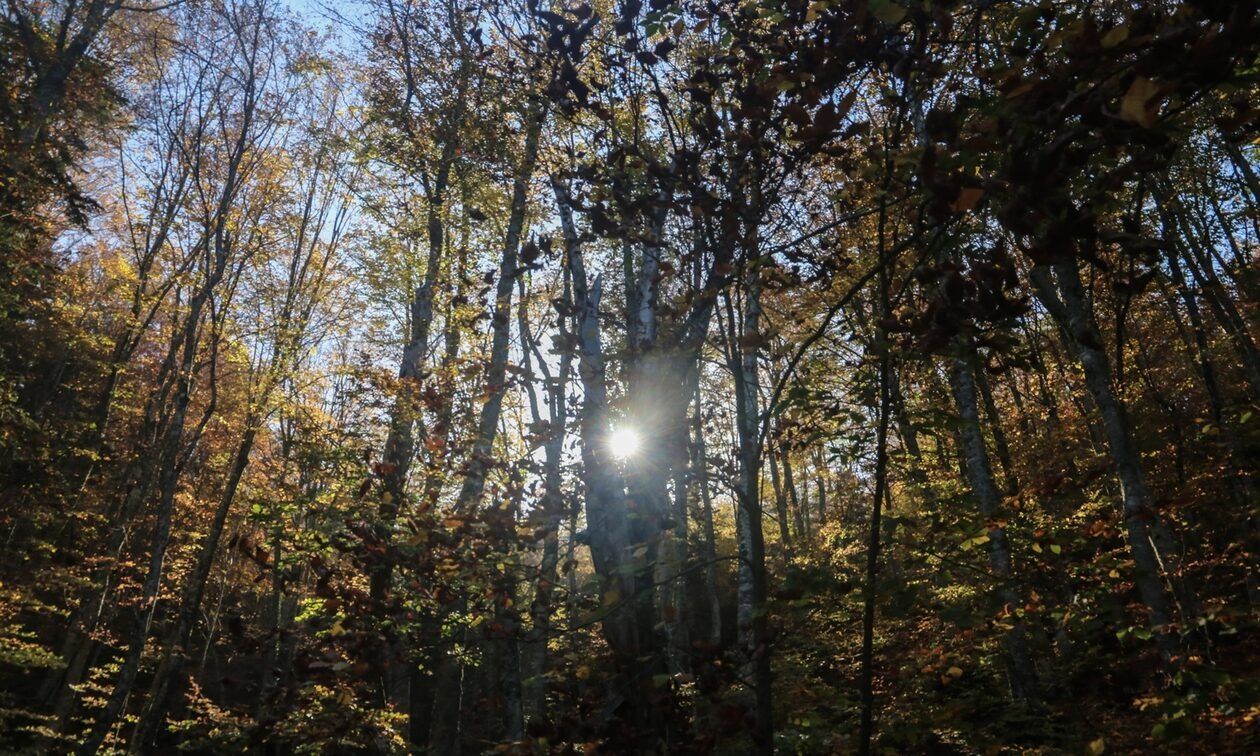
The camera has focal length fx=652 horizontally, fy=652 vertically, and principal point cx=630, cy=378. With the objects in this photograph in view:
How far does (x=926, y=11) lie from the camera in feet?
7.80

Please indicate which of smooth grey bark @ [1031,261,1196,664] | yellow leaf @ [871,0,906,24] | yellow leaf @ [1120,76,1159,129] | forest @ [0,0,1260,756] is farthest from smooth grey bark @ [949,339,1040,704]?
yellow leaf @ [1120,76,1159,129]

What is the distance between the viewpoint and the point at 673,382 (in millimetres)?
4027

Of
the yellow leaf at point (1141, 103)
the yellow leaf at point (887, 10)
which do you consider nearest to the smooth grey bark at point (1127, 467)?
the yellow leaf at point (887, 10)

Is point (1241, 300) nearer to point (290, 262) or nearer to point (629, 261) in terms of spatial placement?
point (629, 261)

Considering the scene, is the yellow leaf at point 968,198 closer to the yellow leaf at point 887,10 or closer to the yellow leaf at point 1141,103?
the yellow leaf at point 1141,103

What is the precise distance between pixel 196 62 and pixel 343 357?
9714 mm

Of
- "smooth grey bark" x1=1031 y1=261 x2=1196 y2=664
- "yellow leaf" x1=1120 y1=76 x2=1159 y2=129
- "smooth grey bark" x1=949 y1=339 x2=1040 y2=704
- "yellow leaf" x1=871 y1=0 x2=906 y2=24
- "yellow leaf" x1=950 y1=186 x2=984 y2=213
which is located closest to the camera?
"yellow leaf" x1=1120 y1=76 x2=1159 y2=129

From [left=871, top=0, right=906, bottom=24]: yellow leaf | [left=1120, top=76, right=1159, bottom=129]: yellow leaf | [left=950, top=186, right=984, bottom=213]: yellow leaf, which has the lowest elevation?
[left=1120, top=76, right=1159, bottom=129]: yellow leaf

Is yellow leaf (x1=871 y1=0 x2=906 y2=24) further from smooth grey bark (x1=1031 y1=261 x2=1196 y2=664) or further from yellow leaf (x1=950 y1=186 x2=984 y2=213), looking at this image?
smooth grey bark (x1=1031 y1=261 x2=1196 y2=664)

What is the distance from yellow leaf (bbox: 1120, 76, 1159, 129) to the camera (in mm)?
1290

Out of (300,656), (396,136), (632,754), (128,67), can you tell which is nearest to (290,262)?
(128,67)

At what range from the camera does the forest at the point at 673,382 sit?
2.63m

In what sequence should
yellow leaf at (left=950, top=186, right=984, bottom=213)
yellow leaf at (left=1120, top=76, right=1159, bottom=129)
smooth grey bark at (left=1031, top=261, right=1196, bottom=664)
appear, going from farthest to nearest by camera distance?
smooth grey bark at (left=1031, top=261, right=1196, bottom=664) → yellow leaf at (left=950, top=186, right=984, bottom=213) → yellow leaf at (left=1120, top=76, right=1159, bottom=129)

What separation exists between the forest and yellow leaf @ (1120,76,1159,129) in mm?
11
